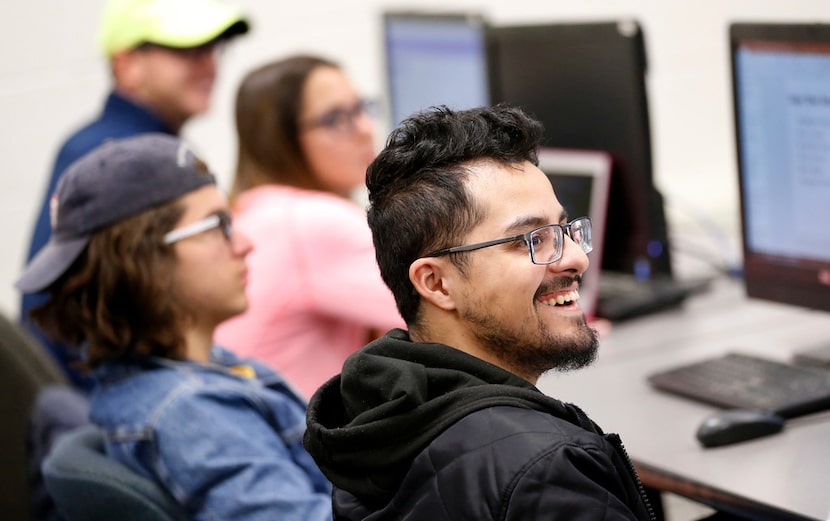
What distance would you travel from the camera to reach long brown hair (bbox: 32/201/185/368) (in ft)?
5.39

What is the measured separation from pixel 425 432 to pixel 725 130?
12.5 ft

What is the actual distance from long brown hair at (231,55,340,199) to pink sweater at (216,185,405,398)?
0.32 ft

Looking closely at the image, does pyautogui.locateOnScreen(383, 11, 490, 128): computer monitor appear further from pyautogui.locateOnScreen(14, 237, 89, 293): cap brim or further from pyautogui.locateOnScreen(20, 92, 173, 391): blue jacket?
pyautogui.locateOnScreen(14, 237, 89, 293): cap brim

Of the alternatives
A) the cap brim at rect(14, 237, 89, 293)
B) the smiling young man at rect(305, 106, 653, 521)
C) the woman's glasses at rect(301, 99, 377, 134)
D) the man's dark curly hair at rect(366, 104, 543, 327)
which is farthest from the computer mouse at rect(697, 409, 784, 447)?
the woman's glasses at rect(301, 99, 377, 134)

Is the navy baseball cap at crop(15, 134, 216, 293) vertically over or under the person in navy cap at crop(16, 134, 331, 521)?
over

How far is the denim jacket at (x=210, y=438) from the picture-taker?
1.47 m

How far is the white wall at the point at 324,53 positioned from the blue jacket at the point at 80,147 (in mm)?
609

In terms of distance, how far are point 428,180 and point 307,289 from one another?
3.32ft

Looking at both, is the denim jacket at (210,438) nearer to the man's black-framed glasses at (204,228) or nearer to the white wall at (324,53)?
the man's black-framed glasses at (204,228)

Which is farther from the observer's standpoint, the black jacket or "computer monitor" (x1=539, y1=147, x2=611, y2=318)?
"computer monitor" (x1=539, y1=147, x2=611, y2=318)

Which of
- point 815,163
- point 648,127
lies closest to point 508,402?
point 815,163

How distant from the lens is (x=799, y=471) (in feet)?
4.93

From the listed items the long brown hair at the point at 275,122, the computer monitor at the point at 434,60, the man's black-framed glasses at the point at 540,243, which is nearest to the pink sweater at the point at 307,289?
the long brown hair at the point at 275,122

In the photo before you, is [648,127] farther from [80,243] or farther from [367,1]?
[367,1]
